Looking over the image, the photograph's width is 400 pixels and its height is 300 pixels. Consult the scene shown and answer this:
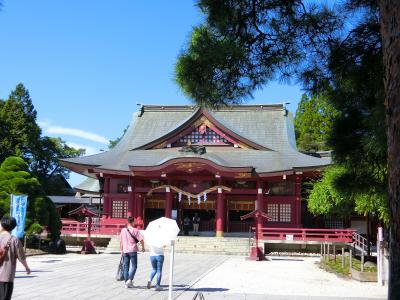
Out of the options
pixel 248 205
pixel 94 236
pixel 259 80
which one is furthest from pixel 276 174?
pixel 259 80

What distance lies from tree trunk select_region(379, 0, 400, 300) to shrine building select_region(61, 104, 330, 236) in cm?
2174

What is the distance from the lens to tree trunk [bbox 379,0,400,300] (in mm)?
3105

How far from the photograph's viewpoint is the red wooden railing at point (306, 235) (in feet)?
76.7

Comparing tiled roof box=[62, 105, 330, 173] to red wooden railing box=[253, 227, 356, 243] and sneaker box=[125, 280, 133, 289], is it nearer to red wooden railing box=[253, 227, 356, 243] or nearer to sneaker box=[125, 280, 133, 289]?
red wooden railing box=[253, 227, 356, 243]

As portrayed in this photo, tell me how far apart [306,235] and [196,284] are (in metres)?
14.1

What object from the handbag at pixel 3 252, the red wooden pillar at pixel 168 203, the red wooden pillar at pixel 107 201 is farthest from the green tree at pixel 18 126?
the handbag at pixel 3 252

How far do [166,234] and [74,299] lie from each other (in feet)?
6.53

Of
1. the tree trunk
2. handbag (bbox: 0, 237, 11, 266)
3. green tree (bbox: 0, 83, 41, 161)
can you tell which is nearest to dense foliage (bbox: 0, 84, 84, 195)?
green tree (bbox: 0, 83, 41, 161)

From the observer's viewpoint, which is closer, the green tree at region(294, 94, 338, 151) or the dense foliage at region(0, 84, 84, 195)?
the green tree at region(294, 94, 338, 151)

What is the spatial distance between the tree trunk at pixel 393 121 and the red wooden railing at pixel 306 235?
20497 millimetres

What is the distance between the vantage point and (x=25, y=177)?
774 inches

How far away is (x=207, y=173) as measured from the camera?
27016mm

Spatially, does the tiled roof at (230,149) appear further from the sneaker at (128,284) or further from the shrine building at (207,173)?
the sneaker at (128,284)

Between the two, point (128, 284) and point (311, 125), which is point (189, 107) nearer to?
point (311, 125)
